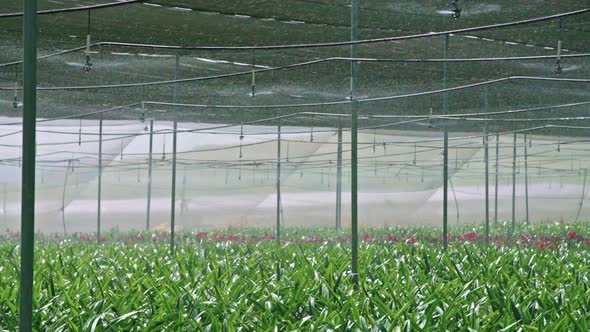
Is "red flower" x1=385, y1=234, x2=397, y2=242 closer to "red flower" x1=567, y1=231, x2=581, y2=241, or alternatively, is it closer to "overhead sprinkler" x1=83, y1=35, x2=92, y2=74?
"red flower" x1=567, y1=231, x2=581, y2=241

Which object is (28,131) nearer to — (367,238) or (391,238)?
(391,238)

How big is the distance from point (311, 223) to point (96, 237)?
3.22m

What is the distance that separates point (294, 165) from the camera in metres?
14.0

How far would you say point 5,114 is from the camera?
12.3 m

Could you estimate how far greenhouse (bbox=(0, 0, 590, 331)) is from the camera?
5.36m

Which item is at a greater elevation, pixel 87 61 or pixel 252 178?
pixel 87 61

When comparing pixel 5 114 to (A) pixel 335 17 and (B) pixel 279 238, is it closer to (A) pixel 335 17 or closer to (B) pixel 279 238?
(B) pixel 279 238

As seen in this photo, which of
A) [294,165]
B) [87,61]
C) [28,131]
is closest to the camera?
[28,131]

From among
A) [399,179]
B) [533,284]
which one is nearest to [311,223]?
[399,179]

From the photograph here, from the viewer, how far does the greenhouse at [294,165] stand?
5.36 metres

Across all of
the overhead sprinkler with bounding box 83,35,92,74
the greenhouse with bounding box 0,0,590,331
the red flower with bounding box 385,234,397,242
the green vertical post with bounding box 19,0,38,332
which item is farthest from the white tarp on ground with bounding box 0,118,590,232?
the green vertical post with bounding box 19,0,38,332

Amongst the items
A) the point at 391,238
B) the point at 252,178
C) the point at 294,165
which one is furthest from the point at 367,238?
the point at 252,178

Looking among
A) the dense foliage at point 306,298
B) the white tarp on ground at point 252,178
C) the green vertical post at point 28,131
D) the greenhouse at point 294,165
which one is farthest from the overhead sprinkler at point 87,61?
the white tarp on ground at point 252,178

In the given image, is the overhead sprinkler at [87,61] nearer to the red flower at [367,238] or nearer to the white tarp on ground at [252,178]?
the white tarp on ground at [252,178]
